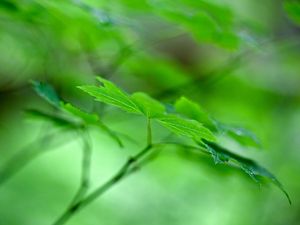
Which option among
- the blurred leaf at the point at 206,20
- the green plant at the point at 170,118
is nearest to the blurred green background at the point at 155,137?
the blurred leaf at the point at 206,20

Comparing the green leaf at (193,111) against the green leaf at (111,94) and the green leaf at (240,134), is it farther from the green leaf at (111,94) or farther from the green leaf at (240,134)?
the green leaf at (111,94)

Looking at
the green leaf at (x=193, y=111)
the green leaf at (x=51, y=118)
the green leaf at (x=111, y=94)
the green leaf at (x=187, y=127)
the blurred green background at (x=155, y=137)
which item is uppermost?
the green leaf at (x=111, y=94)

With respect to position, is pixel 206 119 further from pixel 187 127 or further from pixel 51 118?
pixel 51 118

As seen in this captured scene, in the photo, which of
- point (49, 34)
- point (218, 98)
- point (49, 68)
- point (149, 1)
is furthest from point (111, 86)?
point (218, 98)

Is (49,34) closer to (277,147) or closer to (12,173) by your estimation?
(12,173)

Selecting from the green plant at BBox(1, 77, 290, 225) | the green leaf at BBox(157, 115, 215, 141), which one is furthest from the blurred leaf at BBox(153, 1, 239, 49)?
the green leaf at BBox(157, 115, 215, 141)

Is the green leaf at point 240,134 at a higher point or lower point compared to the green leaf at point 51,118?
higher
